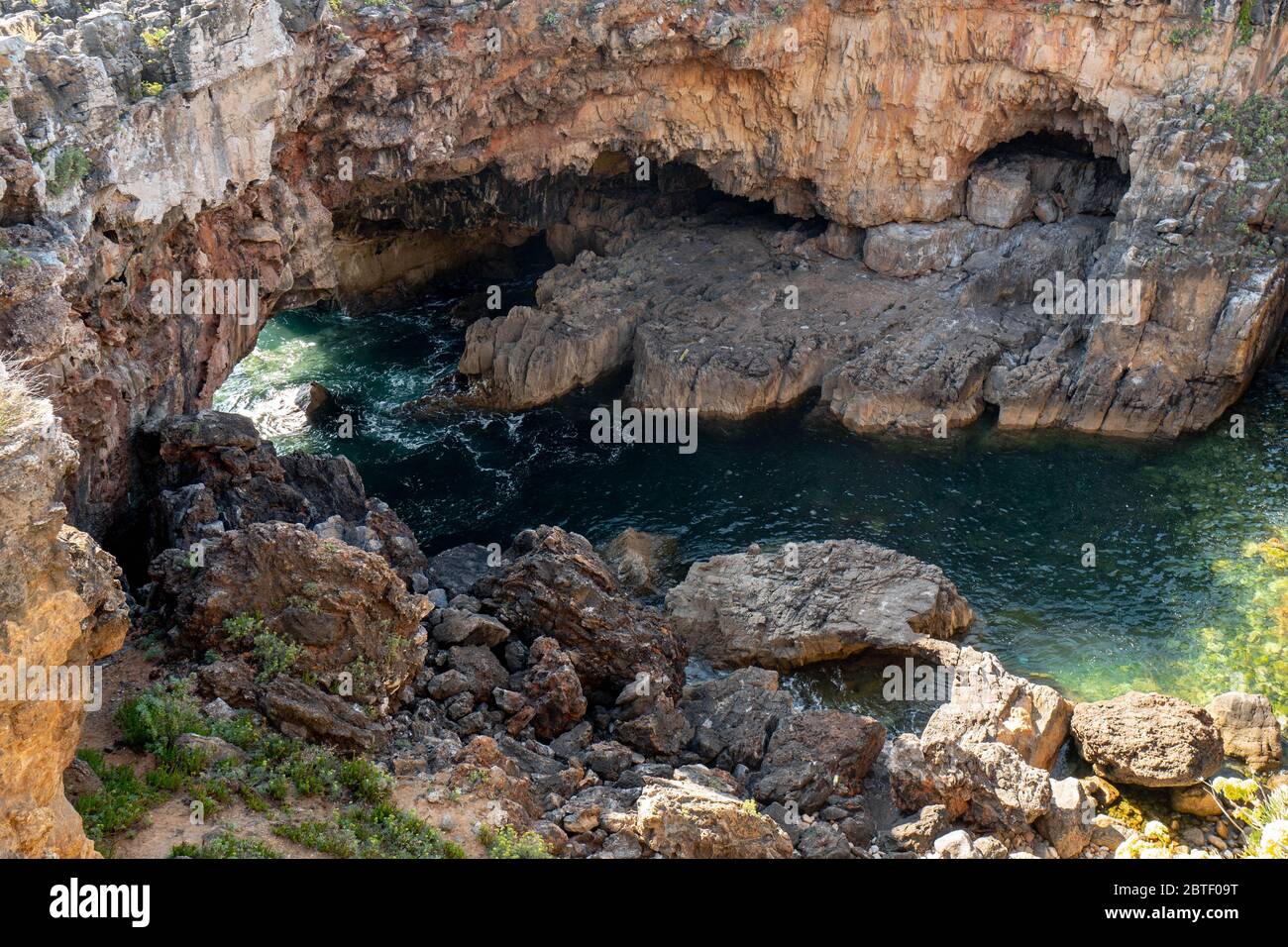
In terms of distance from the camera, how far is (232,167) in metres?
27.6

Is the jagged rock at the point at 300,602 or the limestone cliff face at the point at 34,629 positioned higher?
the limestone cliff face at the point at 34,629

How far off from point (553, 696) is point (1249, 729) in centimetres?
1581

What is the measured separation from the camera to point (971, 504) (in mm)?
33969

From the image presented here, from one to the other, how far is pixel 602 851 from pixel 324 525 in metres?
10.7

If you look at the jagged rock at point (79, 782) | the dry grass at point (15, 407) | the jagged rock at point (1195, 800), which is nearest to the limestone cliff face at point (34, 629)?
the dry grass at point (15, 407)

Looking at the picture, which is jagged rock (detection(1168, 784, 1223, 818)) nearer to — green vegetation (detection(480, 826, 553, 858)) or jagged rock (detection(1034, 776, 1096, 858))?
jagged rock (detection(1034, 776, 1096, 858))

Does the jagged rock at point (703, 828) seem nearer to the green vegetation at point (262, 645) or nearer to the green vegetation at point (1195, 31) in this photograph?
the green vegetation at point (262, 645)

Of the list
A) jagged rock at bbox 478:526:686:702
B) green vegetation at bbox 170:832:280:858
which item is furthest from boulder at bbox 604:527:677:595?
green vegetation at bbox 170:832:280:858

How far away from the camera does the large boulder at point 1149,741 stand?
24.1 meters

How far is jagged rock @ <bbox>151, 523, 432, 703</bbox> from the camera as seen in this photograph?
19.4m

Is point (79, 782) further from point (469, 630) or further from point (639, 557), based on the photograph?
point (639, 557)

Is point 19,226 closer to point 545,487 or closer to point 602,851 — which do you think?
point 602,851

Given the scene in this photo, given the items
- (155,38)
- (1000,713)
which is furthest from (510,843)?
(155,38)

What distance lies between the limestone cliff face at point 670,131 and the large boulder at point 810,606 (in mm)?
11091
